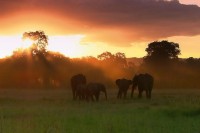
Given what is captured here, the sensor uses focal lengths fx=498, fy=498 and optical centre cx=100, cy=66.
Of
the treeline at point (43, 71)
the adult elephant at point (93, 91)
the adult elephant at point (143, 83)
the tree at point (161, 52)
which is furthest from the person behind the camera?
the tree at point (161, 52)

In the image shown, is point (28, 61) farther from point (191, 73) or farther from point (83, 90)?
point (83, 90)

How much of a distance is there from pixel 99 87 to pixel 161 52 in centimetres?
5353

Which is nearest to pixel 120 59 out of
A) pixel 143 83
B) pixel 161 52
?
pixel 161 52

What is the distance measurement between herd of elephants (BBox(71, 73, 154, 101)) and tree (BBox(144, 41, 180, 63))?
153 ft

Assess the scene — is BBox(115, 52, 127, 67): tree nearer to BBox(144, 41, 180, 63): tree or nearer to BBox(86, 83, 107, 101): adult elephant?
BBox(144, 41, 180, 63): tree

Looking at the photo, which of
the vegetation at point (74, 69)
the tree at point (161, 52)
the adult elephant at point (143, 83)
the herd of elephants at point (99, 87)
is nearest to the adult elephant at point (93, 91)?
the herd of elephants at point (99, 87)

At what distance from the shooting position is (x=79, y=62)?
294 ft

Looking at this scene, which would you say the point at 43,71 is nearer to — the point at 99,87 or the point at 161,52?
the point at 161,52

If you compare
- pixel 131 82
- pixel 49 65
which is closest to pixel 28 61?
pixel 49 65

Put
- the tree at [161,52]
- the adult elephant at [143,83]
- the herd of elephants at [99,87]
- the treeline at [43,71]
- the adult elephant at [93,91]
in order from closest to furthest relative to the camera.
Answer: the adult elephant at [93,91] → the herd of elephants at [99,87] → the adult elephant at [143,83] → the treeline at [43,71] → the tree at [161,52]

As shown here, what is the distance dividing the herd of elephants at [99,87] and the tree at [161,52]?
1834 inches

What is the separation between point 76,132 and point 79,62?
240 feet

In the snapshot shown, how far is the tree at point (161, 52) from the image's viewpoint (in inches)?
3644

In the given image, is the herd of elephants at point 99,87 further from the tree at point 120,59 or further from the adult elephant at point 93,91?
the tree at point 120,59
